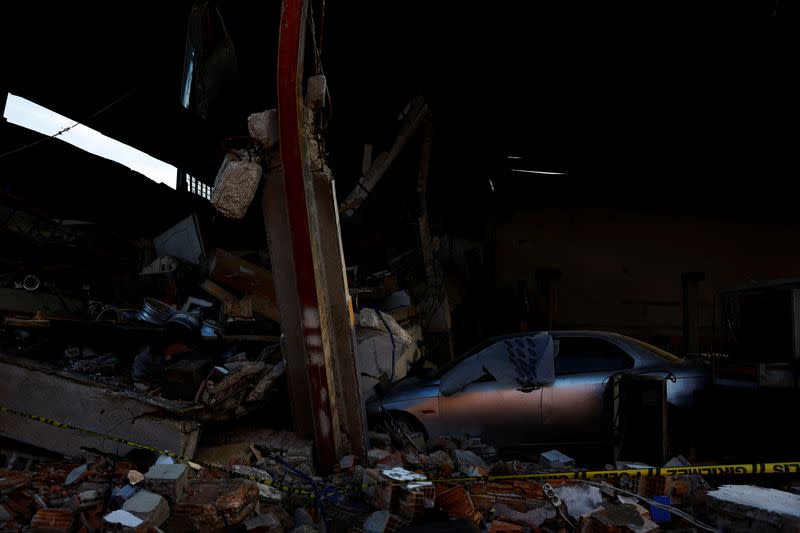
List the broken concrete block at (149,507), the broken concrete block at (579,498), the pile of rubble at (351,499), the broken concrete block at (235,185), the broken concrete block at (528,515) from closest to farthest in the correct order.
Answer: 1. the broken concrete block at (149,507)
2. the pile of rubble at (351,499)
3. the broken concrete block at (528,515)
4. the broken concrete block at (579,498)
5. the broken concrete block at (235,185)

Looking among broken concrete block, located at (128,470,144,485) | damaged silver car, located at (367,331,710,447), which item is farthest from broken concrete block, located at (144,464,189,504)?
damaged silver car, located at (367,331,710,447)

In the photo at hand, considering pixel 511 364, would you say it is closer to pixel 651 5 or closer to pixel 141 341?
pixel 141 341

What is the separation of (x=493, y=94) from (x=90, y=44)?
6252mm

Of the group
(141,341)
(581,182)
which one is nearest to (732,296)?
(581,182)

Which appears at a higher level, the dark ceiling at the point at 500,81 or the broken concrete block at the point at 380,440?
the dark ceiling at the point at 500,81

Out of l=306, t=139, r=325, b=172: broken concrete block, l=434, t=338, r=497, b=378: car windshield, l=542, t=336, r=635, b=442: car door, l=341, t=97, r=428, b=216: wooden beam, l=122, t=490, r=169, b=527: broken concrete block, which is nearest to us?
l=122, t=490, r=169, b=527: broken concrete block

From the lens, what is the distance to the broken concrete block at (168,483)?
9.87 ft

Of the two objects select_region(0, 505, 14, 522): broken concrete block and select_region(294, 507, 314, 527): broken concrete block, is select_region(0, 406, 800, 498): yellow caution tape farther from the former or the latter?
select_region(0, 505, 14, 522): broken concrete block

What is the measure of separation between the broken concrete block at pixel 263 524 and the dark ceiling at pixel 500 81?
5506 millimetres

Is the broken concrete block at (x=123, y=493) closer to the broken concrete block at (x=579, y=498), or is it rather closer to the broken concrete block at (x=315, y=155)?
the broken concrete block at (x=315, y=155)

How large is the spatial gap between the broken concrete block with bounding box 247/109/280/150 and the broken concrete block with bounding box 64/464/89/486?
2883 mm

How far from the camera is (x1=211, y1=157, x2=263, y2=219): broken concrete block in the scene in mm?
4398

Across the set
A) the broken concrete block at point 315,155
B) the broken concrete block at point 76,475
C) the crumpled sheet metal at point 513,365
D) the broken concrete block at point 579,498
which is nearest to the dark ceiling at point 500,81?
the broken concrete block at point 315,155

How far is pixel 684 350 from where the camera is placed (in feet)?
33.2
